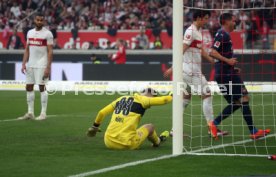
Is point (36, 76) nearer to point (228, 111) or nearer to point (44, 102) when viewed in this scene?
point (44, 102)

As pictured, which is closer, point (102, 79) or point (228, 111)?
point (228, 111)

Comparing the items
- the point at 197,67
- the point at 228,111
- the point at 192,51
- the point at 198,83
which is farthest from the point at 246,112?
the point at 192,51

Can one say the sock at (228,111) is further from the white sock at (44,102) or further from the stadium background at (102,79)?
the white sock at (44,102)

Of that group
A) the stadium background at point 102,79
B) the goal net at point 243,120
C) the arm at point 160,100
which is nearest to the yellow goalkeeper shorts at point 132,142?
the stadium background at point 102,79

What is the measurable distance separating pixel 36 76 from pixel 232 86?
4972 millimetres

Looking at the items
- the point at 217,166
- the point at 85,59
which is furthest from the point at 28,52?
the point at 85,59

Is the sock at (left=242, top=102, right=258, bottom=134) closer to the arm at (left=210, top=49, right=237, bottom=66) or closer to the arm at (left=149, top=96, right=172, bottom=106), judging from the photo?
the arm at (left=210, top=49, right=237, bottom=66)

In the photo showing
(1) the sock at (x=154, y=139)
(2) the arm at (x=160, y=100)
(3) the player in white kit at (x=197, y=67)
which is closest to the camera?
(2) the arm at (x=160, y=100)

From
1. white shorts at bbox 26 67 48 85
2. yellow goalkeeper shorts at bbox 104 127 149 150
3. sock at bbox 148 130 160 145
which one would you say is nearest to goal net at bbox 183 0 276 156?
sock at bbox 148 130 160 145

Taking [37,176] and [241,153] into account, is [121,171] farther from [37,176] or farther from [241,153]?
[241,153]

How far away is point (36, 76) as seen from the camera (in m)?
15.8

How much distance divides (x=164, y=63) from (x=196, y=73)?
50.4 ft

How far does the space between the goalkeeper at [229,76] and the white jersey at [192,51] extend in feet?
1.13

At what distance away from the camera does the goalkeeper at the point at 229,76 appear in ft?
40.5
